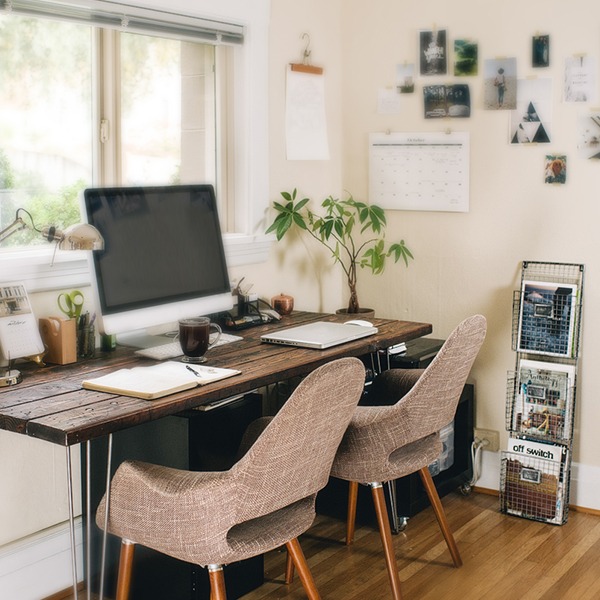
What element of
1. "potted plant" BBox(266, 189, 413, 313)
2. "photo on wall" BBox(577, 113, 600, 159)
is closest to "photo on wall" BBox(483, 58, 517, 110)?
"photo on wall" BBox(577, 113, 600, 159)

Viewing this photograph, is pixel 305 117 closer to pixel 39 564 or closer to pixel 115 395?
pixel 115 395

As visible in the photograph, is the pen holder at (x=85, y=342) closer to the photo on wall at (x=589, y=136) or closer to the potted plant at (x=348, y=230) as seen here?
the potted plant at (x=348, y=230)

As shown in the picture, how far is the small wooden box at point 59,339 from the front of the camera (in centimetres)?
261

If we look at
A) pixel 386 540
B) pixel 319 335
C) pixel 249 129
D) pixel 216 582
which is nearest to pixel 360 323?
pixel 319 335

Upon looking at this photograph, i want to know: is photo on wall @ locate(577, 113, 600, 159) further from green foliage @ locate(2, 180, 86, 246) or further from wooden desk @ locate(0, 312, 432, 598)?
green foliage @ locate(2, 180, 86, 246)

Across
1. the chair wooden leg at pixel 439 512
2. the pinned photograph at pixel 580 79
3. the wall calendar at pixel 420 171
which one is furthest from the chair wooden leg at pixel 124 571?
the pinned photograph at pixel 580 79

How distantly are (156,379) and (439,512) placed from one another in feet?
3.63

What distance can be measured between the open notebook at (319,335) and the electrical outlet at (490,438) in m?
Answer: 0.96

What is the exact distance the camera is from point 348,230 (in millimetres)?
3699

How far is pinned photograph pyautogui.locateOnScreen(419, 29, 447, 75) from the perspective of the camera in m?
3.68

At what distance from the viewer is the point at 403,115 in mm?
3809

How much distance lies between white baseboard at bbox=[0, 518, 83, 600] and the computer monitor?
0.70m

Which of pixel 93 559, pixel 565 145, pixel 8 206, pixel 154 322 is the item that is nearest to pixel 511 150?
pixel 565 145

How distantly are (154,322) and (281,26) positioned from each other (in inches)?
56.5
